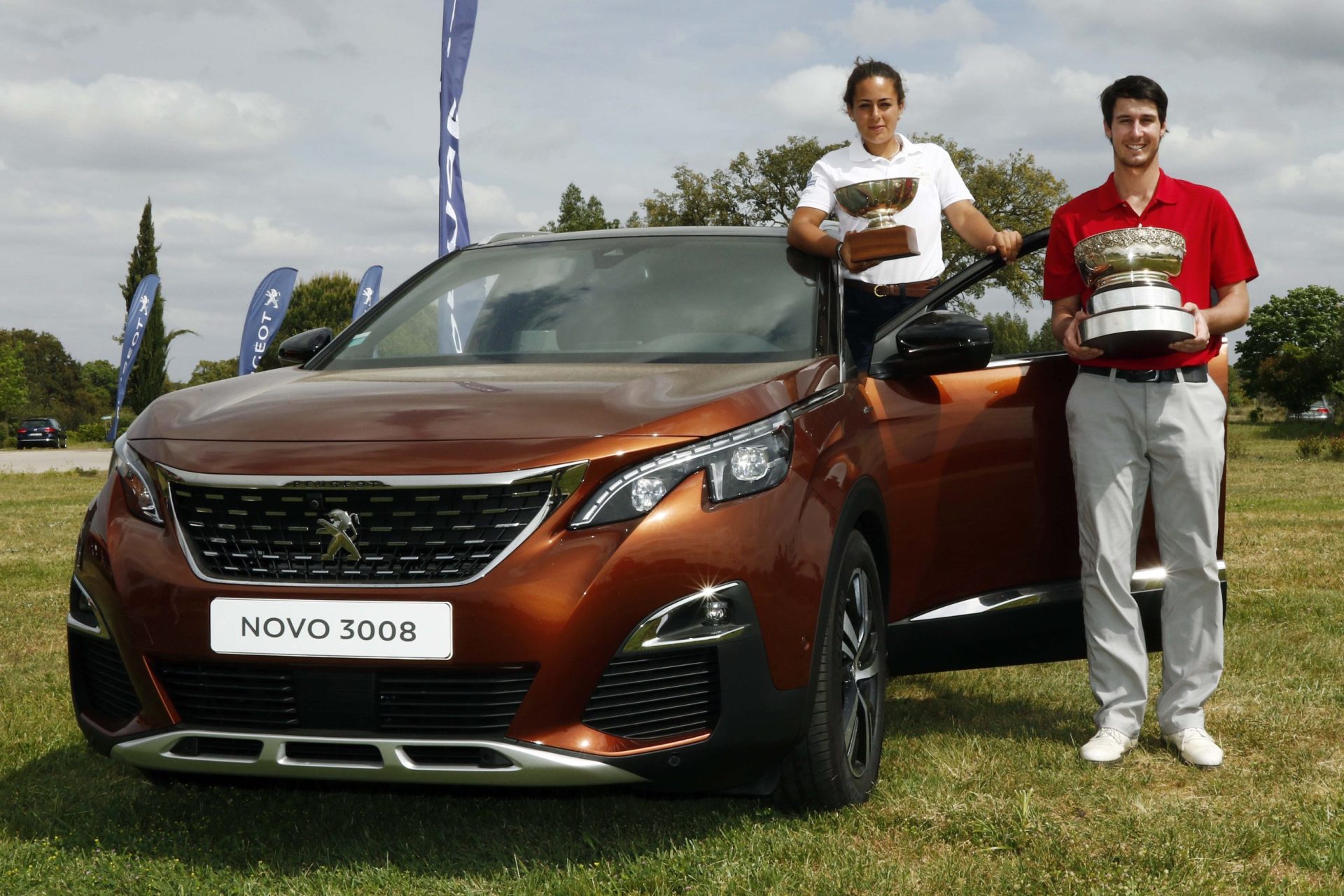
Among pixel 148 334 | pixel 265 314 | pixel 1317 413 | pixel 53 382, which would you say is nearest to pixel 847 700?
pixel 265 314

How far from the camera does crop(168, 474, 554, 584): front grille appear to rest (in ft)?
9.06

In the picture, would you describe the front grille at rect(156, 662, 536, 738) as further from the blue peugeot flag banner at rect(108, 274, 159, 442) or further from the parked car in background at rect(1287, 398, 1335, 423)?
the parked car in background at rect(1287, 398, 1335, 423)

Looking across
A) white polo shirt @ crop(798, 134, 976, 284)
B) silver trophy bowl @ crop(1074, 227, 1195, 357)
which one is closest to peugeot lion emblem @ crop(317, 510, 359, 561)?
silver trophy bowl @ crop(1074, 227, 1195, 357)

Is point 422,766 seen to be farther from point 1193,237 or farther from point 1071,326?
point 1193,237

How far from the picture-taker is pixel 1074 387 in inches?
168

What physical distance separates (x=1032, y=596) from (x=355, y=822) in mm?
2163

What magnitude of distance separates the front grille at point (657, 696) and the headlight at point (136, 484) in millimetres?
1077

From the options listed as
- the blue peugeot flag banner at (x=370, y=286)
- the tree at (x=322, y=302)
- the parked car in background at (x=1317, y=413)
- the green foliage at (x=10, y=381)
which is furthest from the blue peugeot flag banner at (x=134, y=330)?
the green foliage at (x=10, y=381)

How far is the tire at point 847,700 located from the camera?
318cm

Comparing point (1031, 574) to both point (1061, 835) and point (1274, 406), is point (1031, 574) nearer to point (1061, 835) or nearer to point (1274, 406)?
point (1061, 835)

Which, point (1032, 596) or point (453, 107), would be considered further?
point (453, 107)

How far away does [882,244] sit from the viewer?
3.98 m

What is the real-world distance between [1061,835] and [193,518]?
2.20 metres

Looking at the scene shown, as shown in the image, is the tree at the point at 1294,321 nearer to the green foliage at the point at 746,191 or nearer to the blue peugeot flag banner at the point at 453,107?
the green foliage at the point at 746,191
